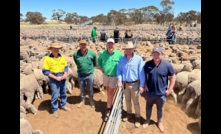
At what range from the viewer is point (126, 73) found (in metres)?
5.26

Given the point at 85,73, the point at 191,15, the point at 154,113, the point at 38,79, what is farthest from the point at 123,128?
the point at 191,15

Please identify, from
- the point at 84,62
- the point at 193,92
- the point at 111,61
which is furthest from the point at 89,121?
the point at 193,92

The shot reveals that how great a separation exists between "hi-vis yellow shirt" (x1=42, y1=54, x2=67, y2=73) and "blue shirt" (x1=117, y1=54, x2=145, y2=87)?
138 centimetres

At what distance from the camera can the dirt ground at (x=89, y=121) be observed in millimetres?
5488

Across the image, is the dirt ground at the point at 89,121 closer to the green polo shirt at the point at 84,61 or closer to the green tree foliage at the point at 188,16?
the green polo shirt at the point at 84,61

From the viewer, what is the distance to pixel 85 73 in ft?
→ 20.0

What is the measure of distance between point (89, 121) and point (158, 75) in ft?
7.08

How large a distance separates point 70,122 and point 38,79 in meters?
2.12

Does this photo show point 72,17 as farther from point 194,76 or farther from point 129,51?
point 129,51

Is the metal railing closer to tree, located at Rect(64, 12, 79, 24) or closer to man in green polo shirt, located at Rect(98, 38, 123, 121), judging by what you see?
man in green polo shirt, located at Rect(98, 38, 123, 121)

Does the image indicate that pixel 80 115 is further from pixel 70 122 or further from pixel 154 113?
pixel 154 113

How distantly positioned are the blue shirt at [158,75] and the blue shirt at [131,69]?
0.42ft

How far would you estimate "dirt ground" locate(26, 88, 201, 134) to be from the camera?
5488 mm

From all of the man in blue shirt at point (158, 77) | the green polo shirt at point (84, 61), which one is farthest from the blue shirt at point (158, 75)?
the green polo shirt at point (84, 61)
